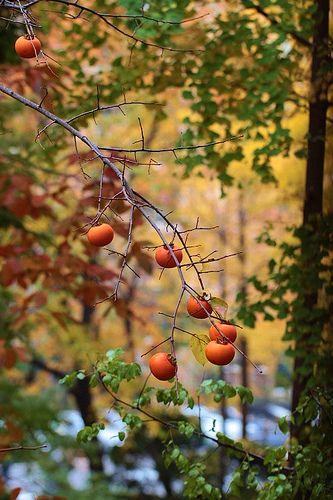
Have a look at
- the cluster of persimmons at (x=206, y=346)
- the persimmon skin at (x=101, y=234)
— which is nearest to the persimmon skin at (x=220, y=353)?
the cluster of persimmons at (x=206, y=346)

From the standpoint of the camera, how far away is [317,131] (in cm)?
285

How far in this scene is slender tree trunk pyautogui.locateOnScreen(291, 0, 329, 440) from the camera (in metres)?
2.82

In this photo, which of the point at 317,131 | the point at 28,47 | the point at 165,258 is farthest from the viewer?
the point at 317,131

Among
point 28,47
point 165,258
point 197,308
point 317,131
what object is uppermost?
point 317,131

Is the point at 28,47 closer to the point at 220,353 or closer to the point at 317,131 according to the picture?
the point at 220,353

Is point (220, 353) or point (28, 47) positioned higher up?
point (28, 47)

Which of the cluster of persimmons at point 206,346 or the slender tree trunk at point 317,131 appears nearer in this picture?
the cluster of persimmons at point 206,346

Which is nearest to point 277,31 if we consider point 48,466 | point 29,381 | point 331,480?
point 331,480

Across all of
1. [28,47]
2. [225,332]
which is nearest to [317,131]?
[28,47]

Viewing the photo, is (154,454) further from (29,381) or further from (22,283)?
(22,283)

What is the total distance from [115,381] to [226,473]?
7618mm

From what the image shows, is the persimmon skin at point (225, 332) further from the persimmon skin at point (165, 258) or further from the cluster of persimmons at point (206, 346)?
the persimmon skin at point (165, 258)

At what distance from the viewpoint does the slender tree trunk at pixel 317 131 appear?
2.82 meters

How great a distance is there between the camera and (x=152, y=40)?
3.26 m
